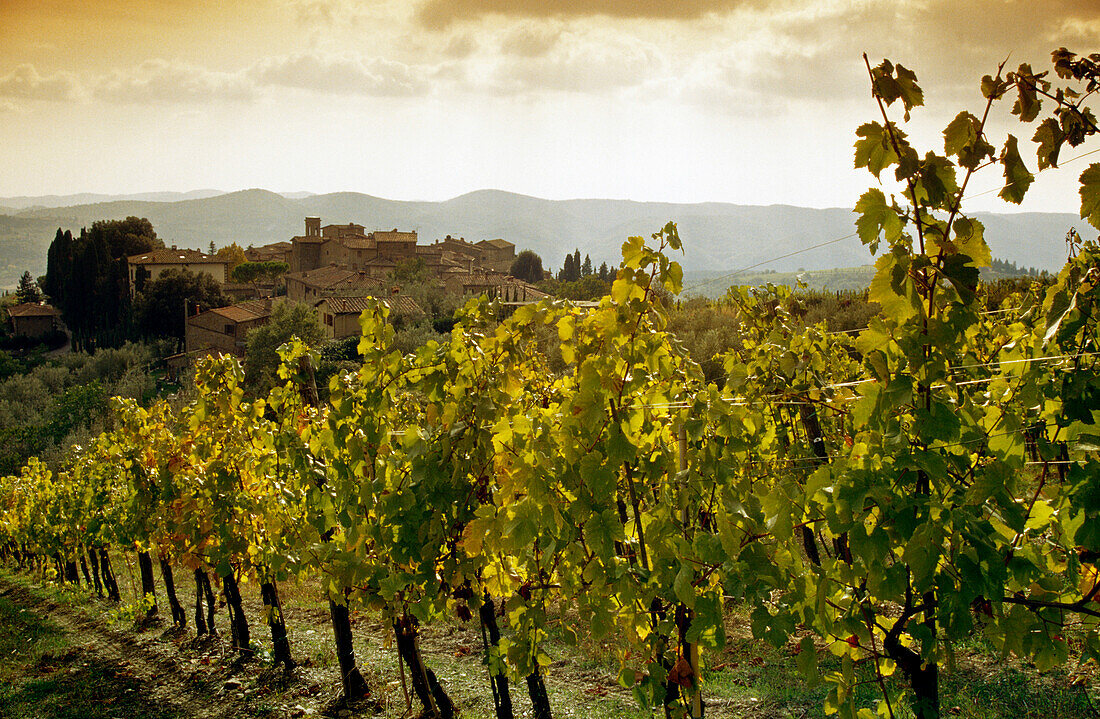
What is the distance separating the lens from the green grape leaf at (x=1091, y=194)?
2.20 meters

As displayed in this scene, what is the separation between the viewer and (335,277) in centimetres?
6156

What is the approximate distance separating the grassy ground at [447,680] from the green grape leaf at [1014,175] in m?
4.35

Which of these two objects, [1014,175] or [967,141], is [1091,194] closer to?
[1014,175]

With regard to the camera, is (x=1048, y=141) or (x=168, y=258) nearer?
(x=1048, y=141)

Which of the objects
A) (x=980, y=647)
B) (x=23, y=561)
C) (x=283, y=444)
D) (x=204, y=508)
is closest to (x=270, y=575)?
(x=204, y=508)

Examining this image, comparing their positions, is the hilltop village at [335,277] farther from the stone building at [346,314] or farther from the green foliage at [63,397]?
the green foliage at [63,397]

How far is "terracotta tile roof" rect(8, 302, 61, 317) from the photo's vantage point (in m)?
62.6

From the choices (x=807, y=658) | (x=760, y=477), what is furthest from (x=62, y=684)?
(x=807, y=658)

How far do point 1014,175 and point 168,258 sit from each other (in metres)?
71.4

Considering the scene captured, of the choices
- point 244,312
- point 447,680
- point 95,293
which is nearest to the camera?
point 447,680

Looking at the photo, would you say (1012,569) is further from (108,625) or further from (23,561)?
(23,561)

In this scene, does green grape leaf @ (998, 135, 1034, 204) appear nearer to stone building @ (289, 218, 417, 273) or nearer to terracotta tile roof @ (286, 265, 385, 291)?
terracotta tile roof @ (286, 265, 385, 291)

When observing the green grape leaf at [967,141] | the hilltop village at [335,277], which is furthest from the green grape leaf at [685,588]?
the hilltop village at [335,277]

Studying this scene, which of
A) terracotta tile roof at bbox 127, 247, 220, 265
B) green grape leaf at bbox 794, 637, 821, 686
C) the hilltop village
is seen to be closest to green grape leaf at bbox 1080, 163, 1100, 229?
green grape leaf at bbox 794, 637, 821, 686
